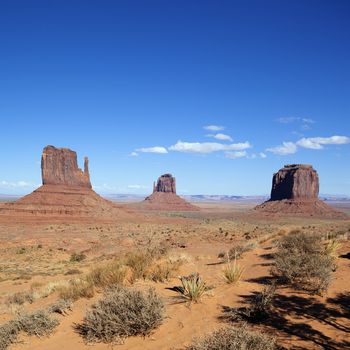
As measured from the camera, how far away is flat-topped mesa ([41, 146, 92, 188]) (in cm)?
8194

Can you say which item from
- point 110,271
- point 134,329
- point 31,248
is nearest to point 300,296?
point 134,329

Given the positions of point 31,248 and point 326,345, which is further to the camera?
point 31,248

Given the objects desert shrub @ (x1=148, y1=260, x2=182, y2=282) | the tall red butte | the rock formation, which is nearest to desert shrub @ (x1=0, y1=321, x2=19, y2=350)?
desert shrub @ (x1=148, y1=260, x2=182, y2=282)

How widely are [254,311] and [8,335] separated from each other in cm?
474

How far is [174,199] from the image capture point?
509 ft

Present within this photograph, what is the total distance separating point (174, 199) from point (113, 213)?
79.3 m

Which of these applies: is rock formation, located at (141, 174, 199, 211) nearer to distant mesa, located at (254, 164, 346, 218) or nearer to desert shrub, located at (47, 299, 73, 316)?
distant mesa, located at (254, 164, 346, 218)

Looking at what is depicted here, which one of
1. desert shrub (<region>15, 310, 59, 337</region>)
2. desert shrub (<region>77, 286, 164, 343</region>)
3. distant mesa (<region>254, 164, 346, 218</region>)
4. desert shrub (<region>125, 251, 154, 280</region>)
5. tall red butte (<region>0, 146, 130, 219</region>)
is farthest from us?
distant mesa (<region>254, 164, 346, 218</region>)

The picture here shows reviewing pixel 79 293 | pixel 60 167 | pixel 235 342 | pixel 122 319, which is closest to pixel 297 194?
pixel 60 167

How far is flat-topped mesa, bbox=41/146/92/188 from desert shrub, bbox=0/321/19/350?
79.4 meters

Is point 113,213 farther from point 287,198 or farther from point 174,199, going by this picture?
point 174,199

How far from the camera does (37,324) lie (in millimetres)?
7105

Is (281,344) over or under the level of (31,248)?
over

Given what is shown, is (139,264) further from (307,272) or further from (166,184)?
(166,184)
